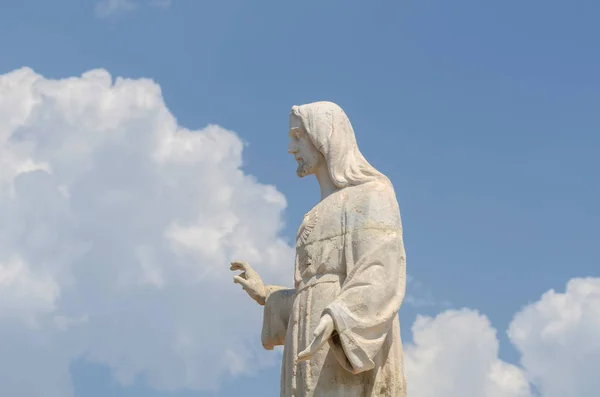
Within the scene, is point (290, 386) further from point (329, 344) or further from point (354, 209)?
point (354, 209)

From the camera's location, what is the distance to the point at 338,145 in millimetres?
11500

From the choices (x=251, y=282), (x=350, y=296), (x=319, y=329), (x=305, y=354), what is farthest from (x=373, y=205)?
(x=251, y=282)

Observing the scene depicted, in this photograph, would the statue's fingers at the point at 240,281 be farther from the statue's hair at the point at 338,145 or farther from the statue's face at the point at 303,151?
the statue's hair at the point at 338,145

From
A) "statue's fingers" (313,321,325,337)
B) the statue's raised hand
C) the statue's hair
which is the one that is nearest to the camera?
"statue's fingers" (313,321,325,337)

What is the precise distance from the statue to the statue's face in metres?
0.01

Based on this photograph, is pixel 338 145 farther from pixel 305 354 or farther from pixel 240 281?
pixel 305 354

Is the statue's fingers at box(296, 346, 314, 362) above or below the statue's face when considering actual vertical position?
below

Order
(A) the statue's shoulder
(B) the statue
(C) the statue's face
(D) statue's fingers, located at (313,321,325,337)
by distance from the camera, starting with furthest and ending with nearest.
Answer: (C) the statue's face < (A) the statue's shoulder < (B) the statue < (D) statue's fingers, located at (313,321,325,337)

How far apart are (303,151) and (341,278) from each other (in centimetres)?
153

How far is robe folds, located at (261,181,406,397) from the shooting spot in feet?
34.5

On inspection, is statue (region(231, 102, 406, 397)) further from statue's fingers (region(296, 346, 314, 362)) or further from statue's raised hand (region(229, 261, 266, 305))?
statue's raised hand (region(229, 261, 266, 305))

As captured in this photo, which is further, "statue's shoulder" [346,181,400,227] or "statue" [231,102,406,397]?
"statue's shoulder" [346,181,400,227]

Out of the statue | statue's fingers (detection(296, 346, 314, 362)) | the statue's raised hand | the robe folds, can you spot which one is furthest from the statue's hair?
statue's fingers (detection(296, 346, 314, 362))

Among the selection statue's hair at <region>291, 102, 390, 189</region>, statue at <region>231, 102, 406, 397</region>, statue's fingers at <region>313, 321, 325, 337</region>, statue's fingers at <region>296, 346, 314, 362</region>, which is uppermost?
statue's hair at <region>291, 102, 390, 189</region>
